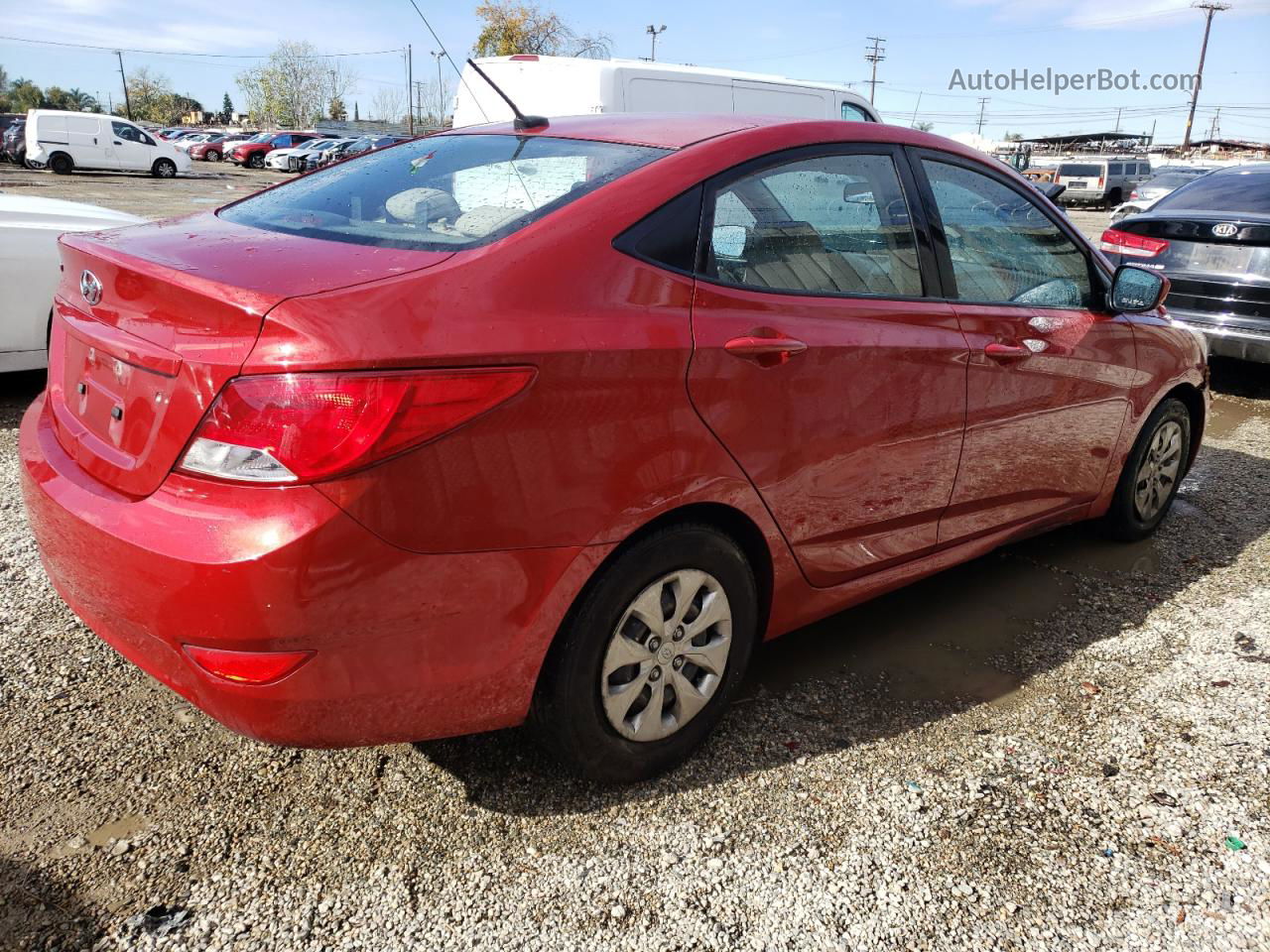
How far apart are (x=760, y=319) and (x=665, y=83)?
8060 mm

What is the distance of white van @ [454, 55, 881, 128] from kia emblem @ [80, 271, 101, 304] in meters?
7.30

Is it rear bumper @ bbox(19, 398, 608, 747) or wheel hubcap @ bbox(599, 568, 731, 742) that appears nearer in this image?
rear bumper @ bbox(19, 398, 608, 747)

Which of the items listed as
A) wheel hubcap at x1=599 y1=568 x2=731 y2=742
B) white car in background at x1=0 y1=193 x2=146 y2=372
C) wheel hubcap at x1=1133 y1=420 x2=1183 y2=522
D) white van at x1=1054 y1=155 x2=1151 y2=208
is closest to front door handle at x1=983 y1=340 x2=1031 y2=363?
wheel hubcap at x1=599 y1=568 x2=731 y2=742

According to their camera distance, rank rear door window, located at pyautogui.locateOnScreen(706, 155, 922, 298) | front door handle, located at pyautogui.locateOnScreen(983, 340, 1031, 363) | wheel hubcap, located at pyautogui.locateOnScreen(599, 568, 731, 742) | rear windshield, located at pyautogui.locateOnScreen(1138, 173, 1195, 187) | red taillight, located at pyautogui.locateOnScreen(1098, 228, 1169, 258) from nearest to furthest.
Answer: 1. wheel hubcap, located at pyautogui.locateOnScreen(599, 568, 731, 742)
2. rear door window, located at pyautogui.locateOnScreen(706, 155, 922, 298)
3. front door handle, located at pyautogui.locateOnScreen(983, 340, 1031, 363)
4. red taillight, located at pyautogui.locateOnScreen(1098, 228, 1169, 258)
5. rear windshield, located at pyautogui.locateOnScreen(1138, 173, 1195, 187)

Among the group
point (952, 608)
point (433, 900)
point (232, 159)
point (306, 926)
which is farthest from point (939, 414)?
point (232, 159)

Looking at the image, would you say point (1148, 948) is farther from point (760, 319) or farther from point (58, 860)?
point (58, 860)

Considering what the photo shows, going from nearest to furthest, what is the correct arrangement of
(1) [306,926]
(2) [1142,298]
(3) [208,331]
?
(3) [208,331] < (1) [306,926] < (2) [1142,298]

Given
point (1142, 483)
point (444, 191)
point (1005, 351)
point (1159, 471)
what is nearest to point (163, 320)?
point (444, 191)

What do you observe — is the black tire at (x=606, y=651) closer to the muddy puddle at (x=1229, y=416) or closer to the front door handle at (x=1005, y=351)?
the front door handle at (x=1005, y=351)

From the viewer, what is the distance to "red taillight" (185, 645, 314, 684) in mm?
1923

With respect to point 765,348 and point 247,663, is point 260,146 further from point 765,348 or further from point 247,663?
point 247,663

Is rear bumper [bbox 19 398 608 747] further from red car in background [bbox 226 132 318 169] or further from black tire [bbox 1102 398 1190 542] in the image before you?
red car in background [bbox 226 132 318 169]

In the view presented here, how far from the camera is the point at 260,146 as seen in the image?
153 feet

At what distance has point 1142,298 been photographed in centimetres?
375
